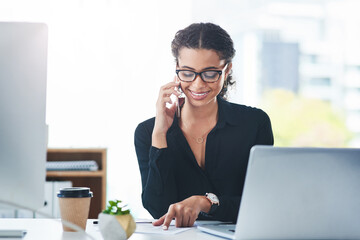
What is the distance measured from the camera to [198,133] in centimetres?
201

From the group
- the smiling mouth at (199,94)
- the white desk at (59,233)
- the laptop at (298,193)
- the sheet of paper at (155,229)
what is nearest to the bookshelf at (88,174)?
the smiling mouth at (199,94)

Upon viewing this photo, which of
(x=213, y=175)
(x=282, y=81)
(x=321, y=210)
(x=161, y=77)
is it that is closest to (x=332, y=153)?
(x=321, y=210)

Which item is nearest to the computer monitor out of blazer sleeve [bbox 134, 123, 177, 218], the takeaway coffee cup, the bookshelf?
the takeaway coffee cup

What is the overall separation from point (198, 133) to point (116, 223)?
0.90 metres

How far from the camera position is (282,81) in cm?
655

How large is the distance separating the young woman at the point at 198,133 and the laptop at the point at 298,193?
58cm

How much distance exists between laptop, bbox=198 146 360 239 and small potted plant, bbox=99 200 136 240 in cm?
29

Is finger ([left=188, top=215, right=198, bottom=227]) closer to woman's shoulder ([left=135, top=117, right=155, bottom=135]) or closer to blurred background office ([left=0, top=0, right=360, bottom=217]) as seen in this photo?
woman's shoulder ([left=135, top=117, right=155, bottom=135])

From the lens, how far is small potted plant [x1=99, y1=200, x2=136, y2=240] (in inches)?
45.8

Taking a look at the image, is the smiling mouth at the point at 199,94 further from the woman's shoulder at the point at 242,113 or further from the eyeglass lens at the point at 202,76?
the woman's shoulder at the point at 242,113

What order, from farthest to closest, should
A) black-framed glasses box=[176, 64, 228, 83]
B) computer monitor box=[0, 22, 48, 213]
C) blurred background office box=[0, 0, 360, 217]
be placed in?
blurred background office box=[0, 0, 360, 217], black-framed glasses box=[176, 64, 228, 83], computer monitor box=[0, 22, 48, 213]

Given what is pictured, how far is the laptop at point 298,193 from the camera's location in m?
1.02

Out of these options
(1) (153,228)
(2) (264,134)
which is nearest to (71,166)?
(2) (264,134)

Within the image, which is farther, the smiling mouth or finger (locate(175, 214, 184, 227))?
the smiling mouth
